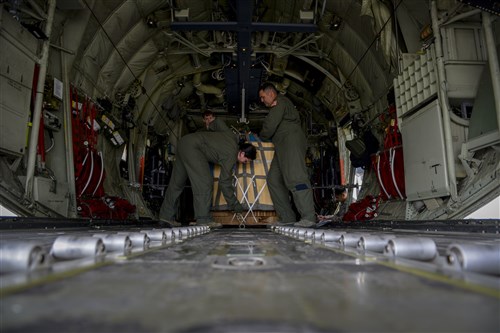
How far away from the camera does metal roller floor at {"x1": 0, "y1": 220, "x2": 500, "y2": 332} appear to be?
0.50 metres

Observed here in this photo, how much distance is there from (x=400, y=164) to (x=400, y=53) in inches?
74.8

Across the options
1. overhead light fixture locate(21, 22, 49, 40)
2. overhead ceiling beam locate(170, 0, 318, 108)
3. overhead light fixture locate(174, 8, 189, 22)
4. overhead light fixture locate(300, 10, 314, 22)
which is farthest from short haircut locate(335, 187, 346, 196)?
overhead light fixture locate(21, 22, 49, 40)

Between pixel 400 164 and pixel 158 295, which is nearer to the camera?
pixel 158 295

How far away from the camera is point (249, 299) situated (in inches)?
25.1

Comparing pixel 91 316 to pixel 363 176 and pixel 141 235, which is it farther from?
pixel 363 176

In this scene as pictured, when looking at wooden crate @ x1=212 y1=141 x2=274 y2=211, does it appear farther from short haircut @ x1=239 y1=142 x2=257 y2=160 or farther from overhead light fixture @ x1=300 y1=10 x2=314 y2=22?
overhead light fixture @ x1=300 y1=10 x2=314 y2=22

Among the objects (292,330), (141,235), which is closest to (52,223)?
(141,235)

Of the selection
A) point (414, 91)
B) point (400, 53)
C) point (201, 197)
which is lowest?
point (201, 197)

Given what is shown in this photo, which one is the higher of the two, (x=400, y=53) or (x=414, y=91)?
(x=400, y=53)

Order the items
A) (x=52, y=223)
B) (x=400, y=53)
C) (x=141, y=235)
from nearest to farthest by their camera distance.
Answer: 1. (x=141, y=235)
2. (x=52, y=223)
3. (x=400, y=53)


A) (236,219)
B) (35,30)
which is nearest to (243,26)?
(35,30)

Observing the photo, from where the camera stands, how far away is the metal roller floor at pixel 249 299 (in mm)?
498

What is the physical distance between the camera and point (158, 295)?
666 millimetres

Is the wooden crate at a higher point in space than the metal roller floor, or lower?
higher
